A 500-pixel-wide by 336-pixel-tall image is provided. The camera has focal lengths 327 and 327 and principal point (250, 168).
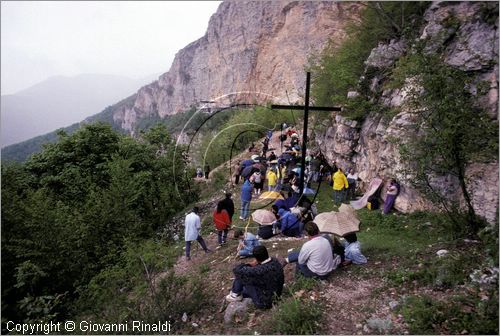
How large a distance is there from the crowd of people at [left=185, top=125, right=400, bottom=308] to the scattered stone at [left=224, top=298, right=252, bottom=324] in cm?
13

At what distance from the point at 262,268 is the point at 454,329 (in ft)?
9.72

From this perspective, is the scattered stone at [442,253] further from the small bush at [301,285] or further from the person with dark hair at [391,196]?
the person with dark hair at [391,196]

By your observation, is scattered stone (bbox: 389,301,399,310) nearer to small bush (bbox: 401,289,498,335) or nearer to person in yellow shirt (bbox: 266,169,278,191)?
small bush (bbox: 401,289,498,335)

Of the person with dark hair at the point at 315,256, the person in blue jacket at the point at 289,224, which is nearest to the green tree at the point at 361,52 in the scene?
the person in blue jacket at the point at 289,224

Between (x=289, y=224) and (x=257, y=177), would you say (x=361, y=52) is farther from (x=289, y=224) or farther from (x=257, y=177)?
(x=289, y=224)

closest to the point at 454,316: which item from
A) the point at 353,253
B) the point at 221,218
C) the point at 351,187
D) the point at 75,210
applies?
the point at 353,253

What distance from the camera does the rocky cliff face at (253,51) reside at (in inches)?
2191

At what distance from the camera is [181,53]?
112 m

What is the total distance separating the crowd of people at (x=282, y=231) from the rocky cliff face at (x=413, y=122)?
2.71 feet

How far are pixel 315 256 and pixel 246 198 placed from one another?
5159mm

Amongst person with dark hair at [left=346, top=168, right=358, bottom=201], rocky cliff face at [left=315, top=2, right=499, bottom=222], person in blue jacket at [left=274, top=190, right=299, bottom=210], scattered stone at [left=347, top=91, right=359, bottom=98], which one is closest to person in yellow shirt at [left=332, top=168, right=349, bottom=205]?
person with dark hair at [left=346, top=168, right=358, bottom=201]

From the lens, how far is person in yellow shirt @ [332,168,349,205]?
12781mm

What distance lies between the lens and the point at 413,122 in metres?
9.92

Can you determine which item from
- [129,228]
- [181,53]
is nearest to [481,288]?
[129,228]
